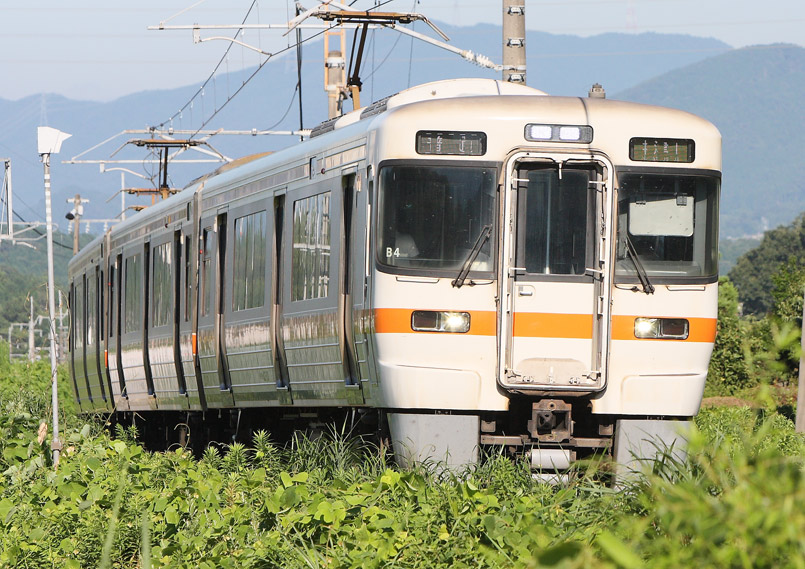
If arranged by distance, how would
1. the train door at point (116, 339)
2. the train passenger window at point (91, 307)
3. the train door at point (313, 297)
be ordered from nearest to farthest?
the train door at point (313, 297) → the train door at point (116, 339) → the train passenger window at point (91, 307)

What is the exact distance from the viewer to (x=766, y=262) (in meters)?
115

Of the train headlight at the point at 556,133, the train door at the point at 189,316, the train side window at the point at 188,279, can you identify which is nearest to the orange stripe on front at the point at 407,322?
the train headlight at the point at 556,133

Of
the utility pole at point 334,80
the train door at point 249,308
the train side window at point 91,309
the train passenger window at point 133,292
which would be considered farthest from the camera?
the utility pole at point 334,80

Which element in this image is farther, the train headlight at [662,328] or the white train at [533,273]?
the train headlight at [662,328]

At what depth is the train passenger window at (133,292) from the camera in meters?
18.0

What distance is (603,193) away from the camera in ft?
31.6

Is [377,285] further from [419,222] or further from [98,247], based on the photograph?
[98,247]

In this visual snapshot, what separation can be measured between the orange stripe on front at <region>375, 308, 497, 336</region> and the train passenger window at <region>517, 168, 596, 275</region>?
0.43 meters

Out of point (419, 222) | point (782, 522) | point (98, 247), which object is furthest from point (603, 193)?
point (98, 247)

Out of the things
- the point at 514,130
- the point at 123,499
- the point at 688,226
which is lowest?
the point at 123,499

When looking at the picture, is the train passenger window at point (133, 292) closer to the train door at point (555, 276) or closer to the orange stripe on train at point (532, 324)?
the orange stripe on train at point (532, 324)

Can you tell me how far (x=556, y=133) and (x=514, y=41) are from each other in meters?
5.93

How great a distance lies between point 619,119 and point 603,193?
0.58 metres

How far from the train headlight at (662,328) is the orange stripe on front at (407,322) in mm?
1008
